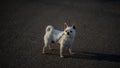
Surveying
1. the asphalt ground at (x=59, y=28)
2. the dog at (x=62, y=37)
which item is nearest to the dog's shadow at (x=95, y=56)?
the asphalt ground at (x=59, y=28)

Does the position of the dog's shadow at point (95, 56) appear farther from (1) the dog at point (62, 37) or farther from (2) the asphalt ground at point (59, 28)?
(1) the dog at point (62, 37)

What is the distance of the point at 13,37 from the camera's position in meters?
6.03

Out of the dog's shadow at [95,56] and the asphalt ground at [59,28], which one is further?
the dog's shadow at [95,56]

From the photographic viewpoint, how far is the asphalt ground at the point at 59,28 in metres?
4.91

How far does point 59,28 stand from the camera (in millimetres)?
6953

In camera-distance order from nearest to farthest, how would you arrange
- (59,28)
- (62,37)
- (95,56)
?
(62,37), (95,56), (59,28)

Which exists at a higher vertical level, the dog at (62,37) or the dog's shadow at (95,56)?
the dog at (62,37)

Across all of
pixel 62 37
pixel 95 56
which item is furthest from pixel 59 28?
pixel 95 56

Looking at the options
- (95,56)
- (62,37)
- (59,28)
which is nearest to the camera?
(62,37)

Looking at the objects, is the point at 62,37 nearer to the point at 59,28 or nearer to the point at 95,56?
the point at 95,56

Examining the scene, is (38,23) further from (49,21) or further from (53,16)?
(53,16)

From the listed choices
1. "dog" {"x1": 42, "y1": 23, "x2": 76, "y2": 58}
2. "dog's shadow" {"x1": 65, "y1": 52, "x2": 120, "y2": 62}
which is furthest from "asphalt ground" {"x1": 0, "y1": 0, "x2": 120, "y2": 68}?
"dog" {"x1": 42, "y1": 23, "x2": 76, "y2": 58}

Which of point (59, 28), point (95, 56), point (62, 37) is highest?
point (59, 28)

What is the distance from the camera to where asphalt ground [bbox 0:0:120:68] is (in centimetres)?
491
